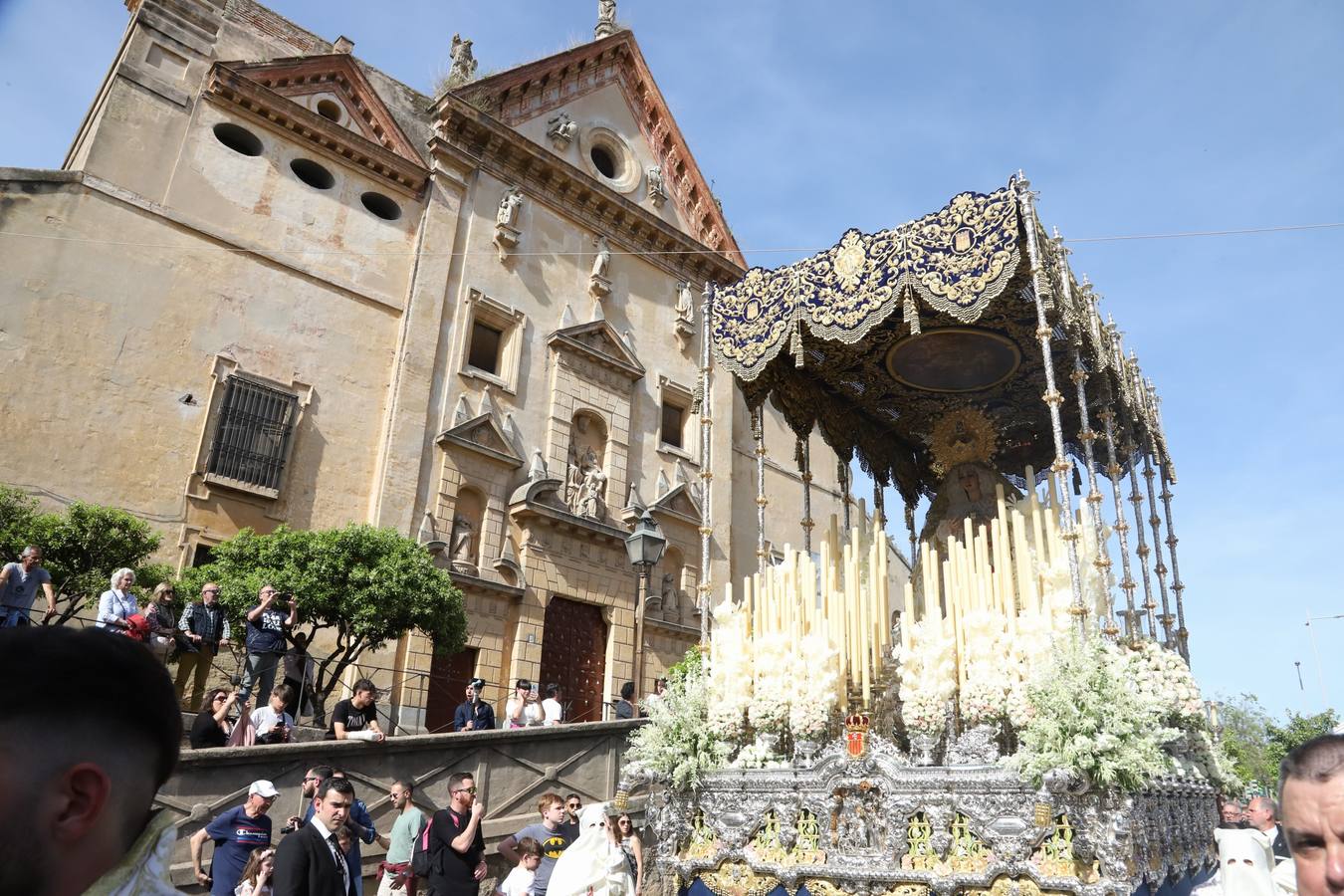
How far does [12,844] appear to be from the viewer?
1225 mm

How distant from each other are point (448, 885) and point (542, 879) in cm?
98

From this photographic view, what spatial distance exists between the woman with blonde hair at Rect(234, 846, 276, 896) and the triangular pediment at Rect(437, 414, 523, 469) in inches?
530

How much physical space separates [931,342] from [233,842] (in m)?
8.80

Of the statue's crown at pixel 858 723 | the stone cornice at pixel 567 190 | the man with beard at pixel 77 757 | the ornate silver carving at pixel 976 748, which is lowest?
the man with beard at pixel 77 757

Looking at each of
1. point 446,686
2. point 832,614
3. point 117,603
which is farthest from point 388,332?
point 832,614

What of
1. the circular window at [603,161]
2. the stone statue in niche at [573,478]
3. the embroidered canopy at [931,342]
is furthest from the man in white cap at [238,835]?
the circular window at [603,161]

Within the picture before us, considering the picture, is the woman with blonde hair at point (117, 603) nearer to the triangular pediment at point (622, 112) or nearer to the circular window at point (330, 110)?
the circular window at point (330, 110)

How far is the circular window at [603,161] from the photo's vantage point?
25641mm

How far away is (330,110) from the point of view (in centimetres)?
2062

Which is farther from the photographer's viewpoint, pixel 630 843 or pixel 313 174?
pixel 313 174

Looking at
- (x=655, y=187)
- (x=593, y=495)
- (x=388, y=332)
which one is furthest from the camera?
(x=655, y=187)

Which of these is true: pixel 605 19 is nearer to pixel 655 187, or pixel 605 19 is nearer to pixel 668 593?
pixel 655 187

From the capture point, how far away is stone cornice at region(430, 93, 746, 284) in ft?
71.2

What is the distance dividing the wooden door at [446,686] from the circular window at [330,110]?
12441 millimetres
